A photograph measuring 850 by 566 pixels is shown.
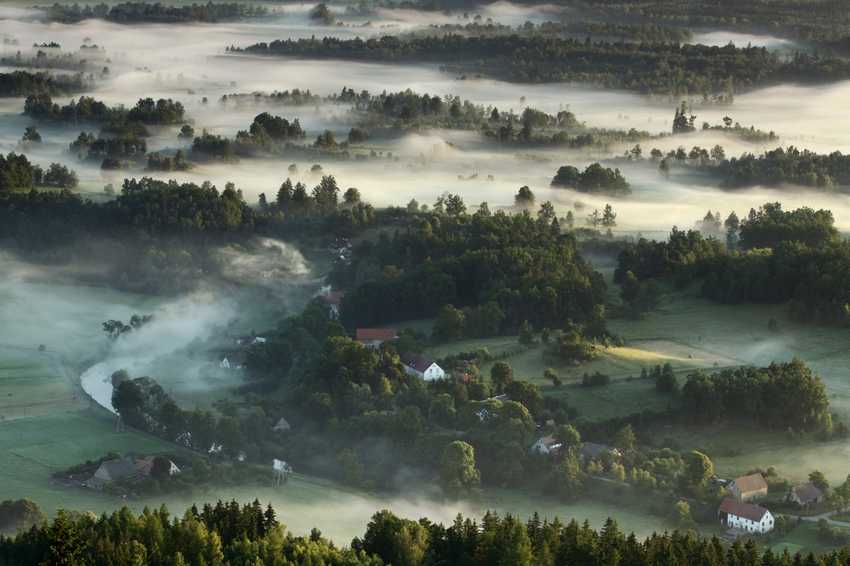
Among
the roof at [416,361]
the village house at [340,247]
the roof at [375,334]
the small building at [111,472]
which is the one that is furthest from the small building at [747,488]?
the village house at [340,247]

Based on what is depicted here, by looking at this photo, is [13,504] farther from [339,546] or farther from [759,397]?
[759,397]

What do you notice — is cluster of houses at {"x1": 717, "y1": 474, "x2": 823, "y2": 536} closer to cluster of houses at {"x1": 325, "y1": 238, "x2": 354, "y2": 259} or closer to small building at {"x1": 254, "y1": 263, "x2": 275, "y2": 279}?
small building at {"x1": 254, "y1": 263, "x2": 275, "y2": 279}

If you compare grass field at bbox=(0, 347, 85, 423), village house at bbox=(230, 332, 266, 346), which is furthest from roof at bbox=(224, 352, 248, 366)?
grass field at bbox=(0, 347, 85, 423)

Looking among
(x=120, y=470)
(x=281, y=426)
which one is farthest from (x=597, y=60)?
(x=120, y=470)

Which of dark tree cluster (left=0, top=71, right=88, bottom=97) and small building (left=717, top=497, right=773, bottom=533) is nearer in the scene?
small building (left=717, top=497, right=773, bottom=533)

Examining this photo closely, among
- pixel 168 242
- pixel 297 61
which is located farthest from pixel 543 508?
pixel 297 61

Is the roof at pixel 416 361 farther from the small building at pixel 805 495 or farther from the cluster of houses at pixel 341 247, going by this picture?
the cluster of houses at pixel 341 247
